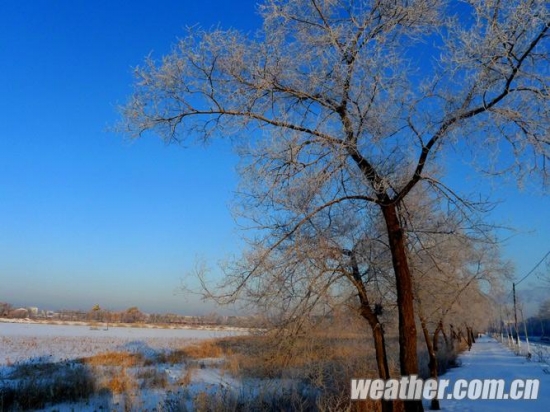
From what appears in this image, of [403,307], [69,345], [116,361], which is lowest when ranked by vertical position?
[69,345]

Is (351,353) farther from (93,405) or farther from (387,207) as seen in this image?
(387,207)

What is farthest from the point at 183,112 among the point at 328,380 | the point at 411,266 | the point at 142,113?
the point at 328,380

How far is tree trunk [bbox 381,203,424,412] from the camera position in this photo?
281 inches

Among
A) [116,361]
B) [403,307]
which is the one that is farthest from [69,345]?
[403,307]

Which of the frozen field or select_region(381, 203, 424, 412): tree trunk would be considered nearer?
select_region(381, 203, 424, 412): tree trunk

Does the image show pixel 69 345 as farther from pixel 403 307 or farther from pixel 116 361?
pixel 403 307

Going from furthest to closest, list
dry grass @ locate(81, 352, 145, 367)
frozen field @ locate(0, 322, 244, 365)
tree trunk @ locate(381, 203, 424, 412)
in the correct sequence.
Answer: frozen field @ locate(0, 322, 244, 365) < dry grass @ locate(81, 352, 145, 367) < tree trunk @ locate(381, 203, 424, 412)

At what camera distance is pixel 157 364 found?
24.5 m

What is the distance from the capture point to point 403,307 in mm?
7227

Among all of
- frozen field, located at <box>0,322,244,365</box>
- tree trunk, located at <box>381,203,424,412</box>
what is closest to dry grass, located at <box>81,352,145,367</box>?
frozen field, located at <box>0,322,244,365</box>

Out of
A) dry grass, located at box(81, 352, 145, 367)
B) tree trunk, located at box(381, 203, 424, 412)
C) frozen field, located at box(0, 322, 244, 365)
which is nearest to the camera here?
tree trunk, located at box(381, 203, 424, 412)

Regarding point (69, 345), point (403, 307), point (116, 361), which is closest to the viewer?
point (403, 307)

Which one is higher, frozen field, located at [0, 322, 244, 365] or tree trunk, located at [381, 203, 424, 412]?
tree trunk, located at [381, 203, 424, 412]

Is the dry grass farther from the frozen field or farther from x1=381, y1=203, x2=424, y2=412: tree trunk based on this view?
x1=381, y1=203, x2=424, y2=412: tree trunk
